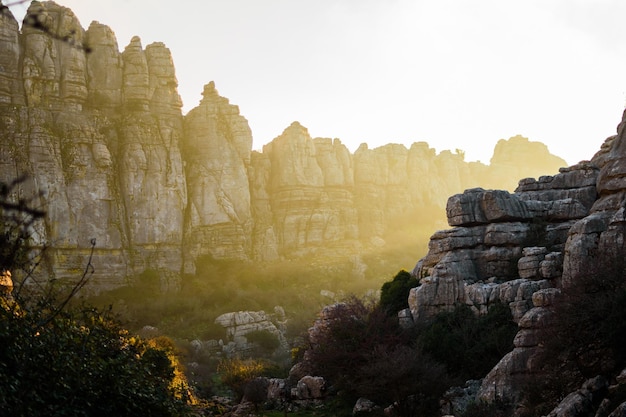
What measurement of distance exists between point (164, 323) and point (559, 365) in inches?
1743

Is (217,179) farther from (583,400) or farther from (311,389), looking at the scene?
(583,400)

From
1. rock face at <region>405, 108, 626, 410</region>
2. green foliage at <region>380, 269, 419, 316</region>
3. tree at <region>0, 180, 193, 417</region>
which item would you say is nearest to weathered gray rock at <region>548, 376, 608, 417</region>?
rock face at <region>405, 108, 626, 410</region>

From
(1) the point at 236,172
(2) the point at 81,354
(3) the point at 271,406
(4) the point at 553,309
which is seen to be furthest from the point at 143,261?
(2) the point at 81,354

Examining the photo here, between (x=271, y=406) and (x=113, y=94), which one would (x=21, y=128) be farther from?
(x=271, y=406)

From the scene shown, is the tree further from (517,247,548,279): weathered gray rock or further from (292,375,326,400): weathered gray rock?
(517,247,548,279): weathered gray rock

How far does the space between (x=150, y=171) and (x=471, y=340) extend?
45.5 meters

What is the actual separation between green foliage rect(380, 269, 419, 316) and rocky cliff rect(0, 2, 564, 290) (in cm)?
2732

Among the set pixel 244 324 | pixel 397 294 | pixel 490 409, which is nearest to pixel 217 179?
pixel 244 324

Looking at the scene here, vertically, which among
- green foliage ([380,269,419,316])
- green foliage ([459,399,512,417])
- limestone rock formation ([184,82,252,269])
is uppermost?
limestone rock formation ([184,82,252,269])

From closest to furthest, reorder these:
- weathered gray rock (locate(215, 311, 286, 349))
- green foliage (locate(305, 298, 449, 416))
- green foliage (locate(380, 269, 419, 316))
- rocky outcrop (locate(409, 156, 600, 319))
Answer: green foliage (locate(305, 298, 449, 416))
rocky outcrop (locate(409, 156, 600, 319))
green foliage (locate(380, 269, 419, 316))
weathered gray rock (locate(215, 311, 286, 349))

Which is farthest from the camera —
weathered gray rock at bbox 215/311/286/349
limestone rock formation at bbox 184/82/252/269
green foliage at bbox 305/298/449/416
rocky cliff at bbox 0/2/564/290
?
limestone rock formation at bbox 184/82/252/269

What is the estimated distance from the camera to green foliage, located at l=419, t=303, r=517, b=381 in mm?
29578

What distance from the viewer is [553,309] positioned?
23.8m

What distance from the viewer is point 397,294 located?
39375mm
